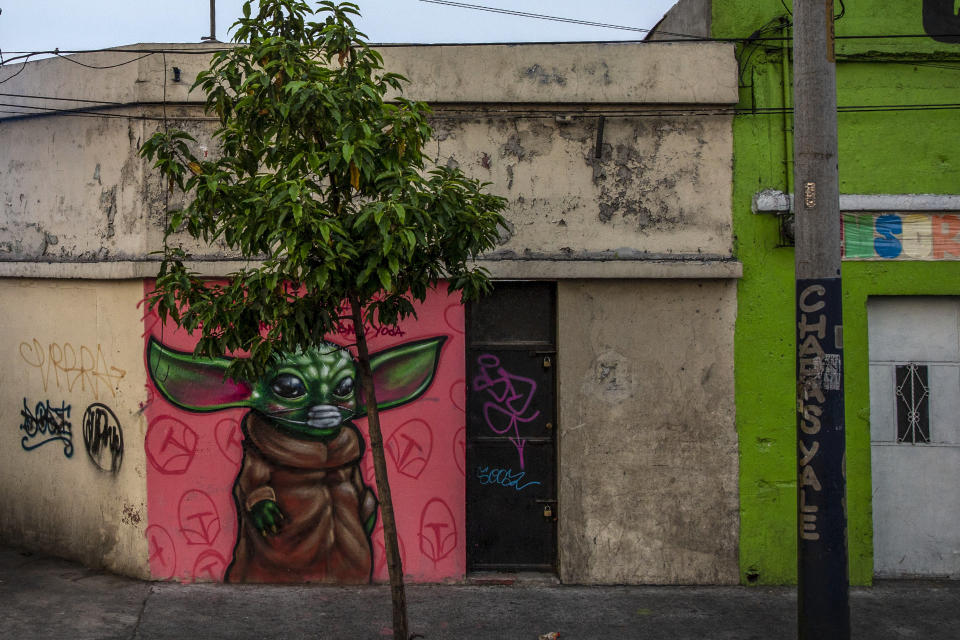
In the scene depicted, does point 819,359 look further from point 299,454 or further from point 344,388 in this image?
point 299,454

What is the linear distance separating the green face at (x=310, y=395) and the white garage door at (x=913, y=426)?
4379 millimetres

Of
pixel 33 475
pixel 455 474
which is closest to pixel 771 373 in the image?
pixel 455 474

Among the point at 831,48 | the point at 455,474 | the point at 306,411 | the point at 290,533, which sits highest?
the point at 831,48

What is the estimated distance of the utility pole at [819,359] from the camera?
4.84 meters

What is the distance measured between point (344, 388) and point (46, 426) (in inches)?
110

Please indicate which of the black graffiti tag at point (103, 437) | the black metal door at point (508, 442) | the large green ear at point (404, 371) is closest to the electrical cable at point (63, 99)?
the black graffiti tag at point (103, 437)

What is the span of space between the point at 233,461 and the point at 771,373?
4.41 meters

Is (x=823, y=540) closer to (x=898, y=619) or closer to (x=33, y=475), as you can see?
(x=898, y=619)

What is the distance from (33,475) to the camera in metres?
7.61

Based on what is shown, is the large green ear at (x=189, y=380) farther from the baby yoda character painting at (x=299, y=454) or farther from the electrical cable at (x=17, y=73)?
the electrical cable at (x=17, y=73)

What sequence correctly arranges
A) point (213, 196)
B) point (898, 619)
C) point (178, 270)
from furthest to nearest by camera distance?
point (898, 619)
point (178, 270)
point (213, 196)

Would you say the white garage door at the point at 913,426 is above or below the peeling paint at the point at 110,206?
below

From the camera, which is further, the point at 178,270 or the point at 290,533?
the point at 290,533

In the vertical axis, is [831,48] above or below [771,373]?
above
